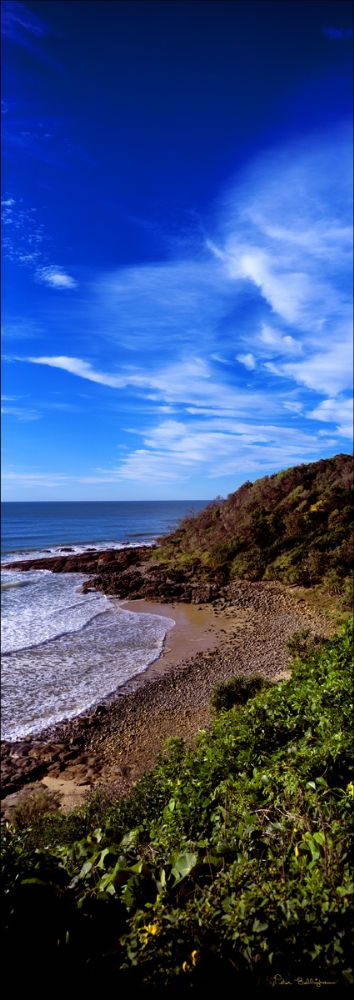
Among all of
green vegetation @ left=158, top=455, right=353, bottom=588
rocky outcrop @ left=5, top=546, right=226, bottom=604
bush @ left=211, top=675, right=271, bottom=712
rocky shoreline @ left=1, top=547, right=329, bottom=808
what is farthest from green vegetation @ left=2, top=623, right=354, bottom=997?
rocky outcrop @ left=5, top=546, right=226, bottom=604

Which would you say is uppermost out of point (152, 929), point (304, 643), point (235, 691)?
point (152, 929)

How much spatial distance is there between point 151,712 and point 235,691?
6.02ft

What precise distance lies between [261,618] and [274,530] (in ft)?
11.7

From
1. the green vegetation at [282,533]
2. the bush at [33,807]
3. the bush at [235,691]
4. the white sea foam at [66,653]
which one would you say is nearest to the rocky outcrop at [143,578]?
the green vegetation at [282,533]

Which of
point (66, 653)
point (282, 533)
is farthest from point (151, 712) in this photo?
point (282, 533)

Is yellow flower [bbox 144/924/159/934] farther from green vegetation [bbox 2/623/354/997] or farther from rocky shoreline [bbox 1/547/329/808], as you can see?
rocky shoreline [bbox 1/547/329/808]

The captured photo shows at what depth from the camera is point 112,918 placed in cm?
241

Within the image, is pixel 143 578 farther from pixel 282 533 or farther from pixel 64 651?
pixel 282 533

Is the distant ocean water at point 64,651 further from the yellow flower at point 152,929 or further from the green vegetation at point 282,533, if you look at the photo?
the yellow flower at point 152,929

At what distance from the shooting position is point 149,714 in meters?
8.27

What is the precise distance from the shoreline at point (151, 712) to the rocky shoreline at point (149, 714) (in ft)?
0.05

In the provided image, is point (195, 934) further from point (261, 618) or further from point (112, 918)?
point (261, 618)

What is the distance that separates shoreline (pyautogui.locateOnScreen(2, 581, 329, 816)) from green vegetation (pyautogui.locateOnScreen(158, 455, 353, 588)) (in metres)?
1.04

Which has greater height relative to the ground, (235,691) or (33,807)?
(235,691)
